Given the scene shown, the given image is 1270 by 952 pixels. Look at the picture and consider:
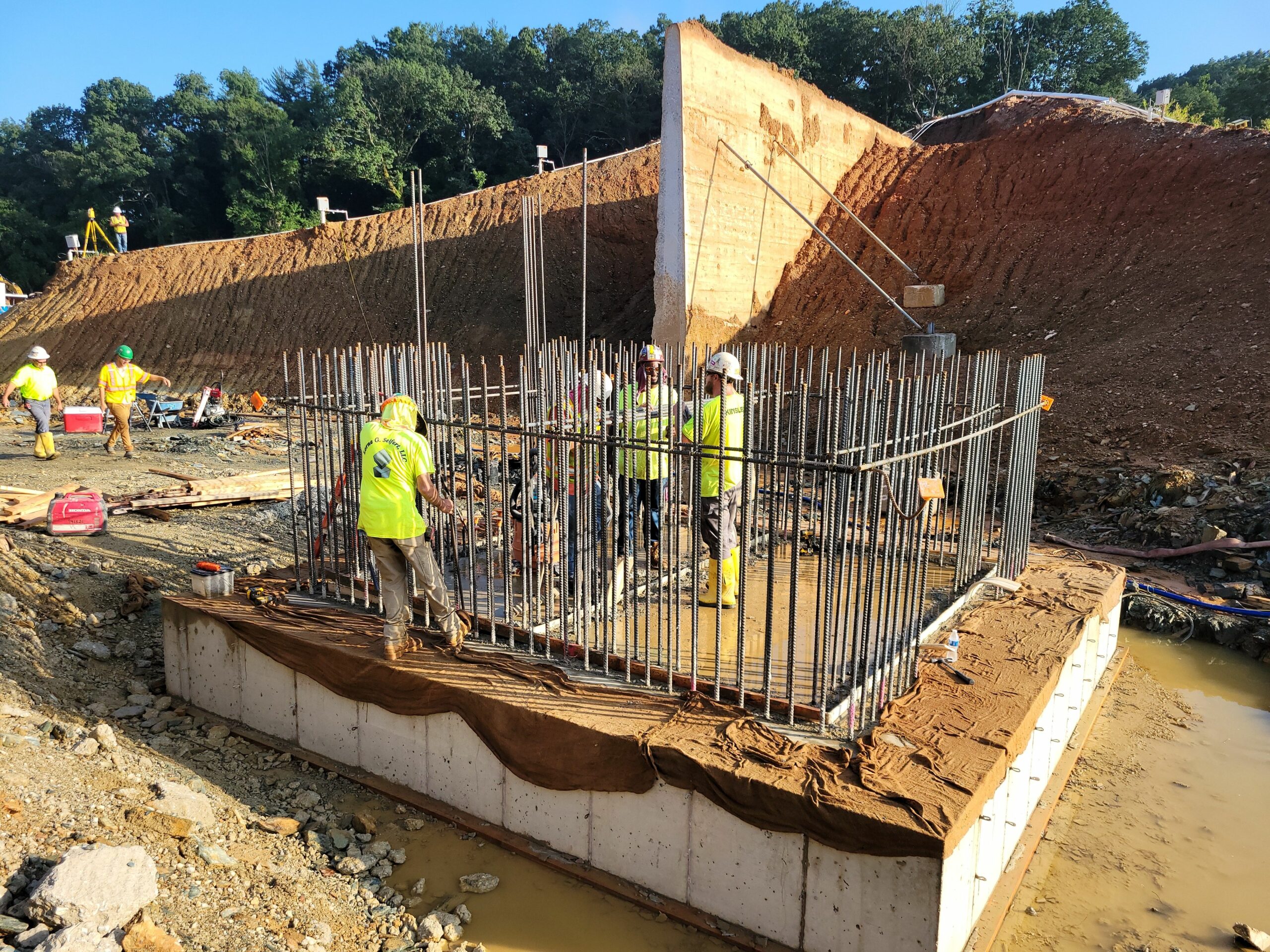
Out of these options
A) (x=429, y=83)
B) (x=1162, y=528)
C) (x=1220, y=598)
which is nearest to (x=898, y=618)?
(x=1220, y=598)

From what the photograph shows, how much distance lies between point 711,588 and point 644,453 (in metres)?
1.10

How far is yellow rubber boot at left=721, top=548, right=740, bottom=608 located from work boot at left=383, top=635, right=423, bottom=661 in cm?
199

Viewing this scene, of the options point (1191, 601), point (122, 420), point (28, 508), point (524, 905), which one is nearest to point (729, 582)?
point (524, 905)

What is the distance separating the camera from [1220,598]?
8.12 m

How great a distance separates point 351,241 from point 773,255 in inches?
600

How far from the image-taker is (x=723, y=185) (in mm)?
14891

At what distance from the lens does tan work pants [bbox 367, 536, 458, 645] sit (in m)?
4.90

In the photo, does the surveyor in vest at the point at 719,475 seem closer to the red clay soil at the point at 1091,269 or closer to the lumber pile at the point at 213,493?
the lumber pile at the point at 213,493

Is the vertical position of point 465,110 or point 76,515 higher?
point 465,110

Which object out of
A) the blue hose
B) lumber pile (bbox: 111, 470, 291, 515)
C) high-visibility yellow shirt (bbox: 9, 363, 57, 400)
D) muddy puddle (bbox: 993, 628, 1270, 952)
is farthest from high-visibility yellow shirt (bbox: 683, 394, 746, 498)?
high-visibility yellow shirt (bbox: 9, 363, 57, 400)

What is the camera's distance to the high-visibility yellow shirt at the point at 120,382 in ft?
38.5

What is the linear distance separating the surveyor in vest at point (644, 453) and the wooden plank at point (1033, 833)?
2.25 metres

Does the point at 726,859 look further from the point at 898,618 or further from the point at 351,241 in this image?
the point at 351,241

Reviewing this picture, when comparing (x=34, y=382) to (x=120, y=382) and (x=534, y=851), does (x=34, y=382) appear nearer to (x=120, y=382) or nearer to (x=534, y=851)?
(x=120, y=382)
